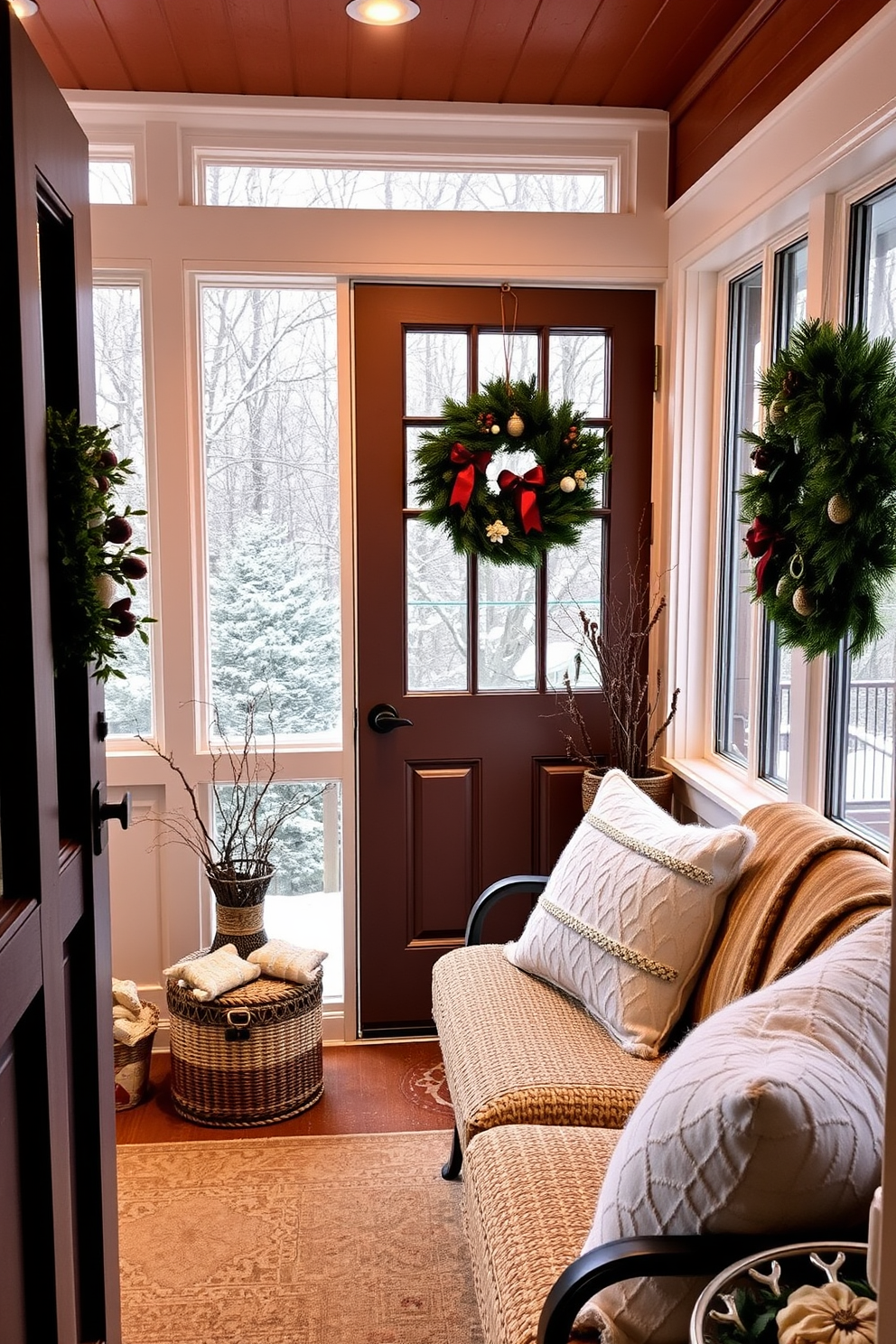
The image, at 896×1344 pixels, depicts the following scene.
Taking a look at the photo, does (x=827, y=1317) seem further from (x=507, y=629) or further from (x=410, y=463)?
(x=410, y=463)

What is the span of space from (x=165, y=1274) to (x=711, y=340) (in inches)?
106

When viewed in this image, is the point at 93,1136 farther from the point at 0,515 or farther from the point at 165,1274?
the point at 0,515

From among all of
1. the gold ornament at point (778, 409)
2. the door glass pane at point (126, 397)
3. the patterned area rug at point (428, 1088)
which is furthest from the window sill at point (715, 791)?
the door glass pane at point (126, 397)

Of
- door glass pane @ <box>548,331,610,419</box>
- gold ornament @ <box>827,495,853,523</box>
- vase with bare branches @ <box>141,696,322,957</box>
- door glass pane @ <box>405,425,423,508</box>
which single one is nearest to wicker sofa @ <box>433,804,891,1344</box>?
gold ornament @ <box>827,495,853,523</box>

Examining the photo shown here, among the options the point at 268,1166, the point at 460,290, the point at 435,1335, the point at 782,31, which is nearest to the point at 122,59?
the point at 460,290

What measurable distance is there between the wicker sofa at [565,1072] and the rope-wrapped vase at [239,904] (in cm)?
79

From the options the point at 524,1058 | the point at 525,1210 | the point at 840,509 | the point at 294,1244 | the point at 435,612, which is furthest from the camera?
the point at 435,612

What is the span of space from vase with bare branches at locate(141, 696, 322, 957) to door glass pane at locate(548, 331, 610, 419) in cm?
130

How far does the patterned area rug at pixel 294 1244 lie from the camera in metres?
2.24

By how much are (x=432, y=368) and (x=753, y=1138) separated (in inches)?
101

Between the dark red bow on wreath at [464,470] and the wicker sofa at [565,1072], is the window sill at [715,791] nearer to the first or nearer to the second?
the wicker sofa at [565,1072]

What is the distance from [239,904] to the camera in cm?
316

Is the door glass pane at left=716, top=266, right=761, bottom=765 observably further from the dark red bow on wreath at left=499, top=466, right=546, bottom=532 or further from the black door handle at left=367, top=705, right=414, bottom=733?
the black door handle at left=367, top=705, right=414, bottom=733

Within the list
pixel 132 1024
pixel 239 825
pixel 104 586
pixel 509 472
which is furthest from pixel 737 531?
pixel 132 1024
